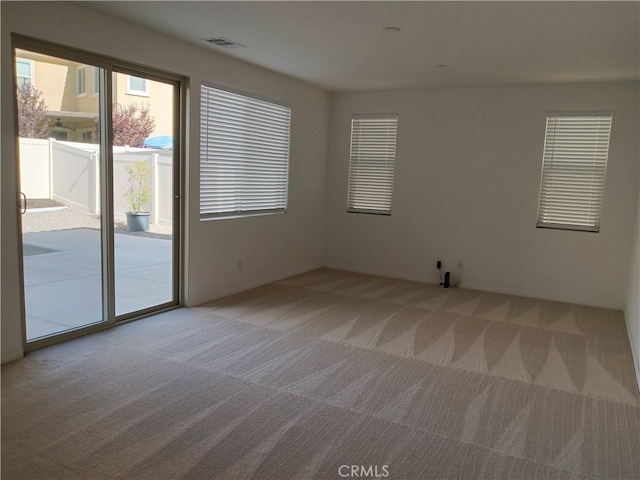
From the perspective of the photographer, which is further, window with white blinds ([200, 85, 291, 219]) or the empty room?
window with white blinds ([200, 85, 291, 219])

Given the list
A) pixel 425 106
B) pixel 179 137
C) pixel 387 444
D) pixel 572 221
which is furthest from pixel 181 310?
pixel 572 221

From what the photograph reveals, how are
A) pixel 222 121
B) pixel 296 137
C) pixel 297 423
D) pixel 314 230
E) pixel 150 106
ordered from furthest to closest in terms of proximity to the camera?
pixel 314 230, pixel 296 137, pixel 222 121, pixel 150 106, pixel 297 423

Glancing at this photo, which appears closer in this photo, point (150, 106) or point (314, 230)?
point (150, 106)

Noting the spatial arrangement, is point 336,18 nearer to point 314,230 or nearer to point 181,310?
point 181,310

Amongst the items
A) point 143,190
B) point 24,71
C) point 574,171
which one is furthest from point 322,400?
point 574,171

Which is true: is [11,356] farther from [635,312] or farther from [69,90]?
[635,312]

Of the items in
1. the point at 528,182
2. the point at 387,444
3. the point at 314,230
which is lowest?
the point at 387,444

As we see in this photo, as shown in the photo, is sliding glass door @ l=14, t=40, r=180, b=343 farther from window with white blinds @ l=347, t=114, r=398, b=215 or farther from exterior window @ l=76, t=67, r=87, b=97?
window with white blinds @ l=347, t=114, r=398, b=215

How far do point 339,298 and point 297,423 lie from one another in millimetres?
2914

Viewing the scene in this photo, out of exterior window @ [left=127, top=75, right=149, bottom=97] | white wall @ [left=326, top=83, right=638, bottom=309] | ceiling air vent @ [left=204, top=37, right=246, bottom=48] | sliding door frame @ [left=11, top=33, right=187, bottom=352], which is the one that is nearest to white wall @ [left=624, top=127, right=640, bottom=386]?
white wall @ [left=326, top=83, right=638, bottom=309]

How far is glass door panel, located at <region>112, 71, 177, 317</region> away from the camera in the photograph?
14.2 ft

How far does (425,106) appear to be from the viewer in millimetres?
6625

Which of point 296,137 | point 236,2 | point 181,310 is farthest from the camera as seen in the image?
point 296,137

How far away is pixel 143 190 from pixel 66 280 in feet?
3.52
